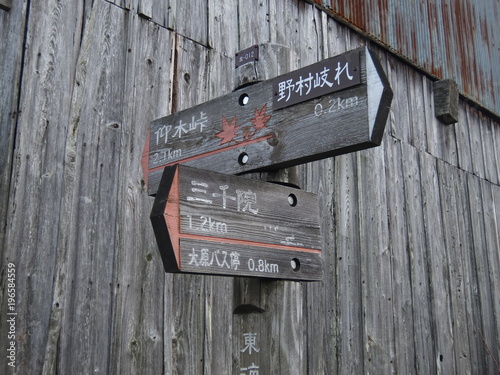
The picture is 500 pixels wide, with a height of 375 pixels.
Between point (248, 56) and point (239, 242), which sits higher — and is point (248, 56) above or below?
above

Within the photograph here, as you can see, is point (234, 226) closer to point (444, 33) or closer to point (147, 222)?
point (147, 222)

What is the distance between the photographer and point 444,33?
6.73m

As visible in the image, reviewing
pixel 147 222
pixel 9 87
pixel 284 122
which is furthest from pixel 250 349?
pixel 9 87

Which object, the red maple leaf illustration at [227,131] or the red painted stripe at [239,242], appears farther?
the red maple leaf illustration at [227,131]

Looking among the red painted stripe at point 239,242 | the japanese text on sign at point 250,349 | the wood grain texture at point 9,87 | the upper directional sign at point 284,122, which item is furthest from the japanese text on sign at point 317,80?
the wood grain texture at point 9,87

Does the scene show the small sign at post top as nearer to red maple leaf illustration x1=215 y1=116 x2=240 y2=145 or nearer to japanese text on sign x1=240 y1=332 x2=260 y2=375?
red maple leaf illustration x1=215 y1=116 x2=240 y2=145

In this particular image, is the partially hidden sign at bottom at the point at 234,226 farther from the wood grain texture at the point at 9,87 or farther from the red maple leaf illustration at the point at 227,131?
the wood grain texture at the point at 9,87

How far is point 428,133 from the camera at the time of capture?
611 cm

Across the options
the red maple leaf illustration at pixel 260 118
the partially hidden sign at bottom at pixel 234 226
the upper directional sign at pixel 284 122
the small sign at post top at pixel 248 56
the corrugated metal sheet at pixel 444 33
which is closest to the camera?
the partially hidden sign at bottom at pixel 234 226

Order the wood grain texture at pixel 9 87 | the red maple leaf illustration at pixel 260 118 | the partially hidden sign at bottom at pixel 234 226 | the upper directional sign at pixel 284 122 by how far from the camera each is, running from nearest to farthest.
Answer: the partially hidden sign at bottom at pixel 234 226 → the upper directional sign at pixel 284 122 → the red maple leaf illustration at pixel 260 118 → the wood grain texture at pixel 9 87

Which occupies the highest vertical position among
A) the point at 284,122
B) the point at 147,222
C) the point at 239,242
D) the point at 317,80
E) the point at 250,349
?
the point at 317,80

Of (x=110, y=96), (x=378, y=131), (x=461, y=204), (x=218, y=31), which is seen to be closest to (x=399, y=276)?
(x=461, y=204)

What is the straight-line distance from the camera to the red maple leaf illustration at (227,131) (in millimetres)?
2494

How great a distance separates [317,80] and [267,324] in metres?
0.92
